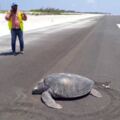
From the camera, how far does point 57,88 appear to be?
702 cm

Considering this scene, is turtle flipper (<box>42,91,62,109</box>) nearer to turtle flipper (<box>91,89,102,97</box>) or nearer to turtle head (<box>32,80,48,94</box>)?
turtle head (<box>32,80,48,94</box>)

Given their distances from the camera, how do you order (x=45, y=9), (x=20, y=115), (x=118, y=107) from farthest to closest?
1. (x=45, y=9)
2. (x=118, y=107)
3. (x=20, y=115)

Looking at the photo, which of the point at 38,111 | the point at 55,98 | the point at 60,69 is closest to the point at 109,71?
the point at 60,69

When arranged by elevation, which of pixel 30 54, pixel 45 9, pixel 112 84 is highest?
pixel 112 84

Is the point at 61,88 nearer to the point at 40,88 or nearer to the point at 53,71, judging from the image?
the point at 40,88

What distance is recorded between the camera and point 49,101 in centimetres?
685

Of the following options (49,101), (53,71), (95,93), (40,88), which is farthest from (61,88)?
(53,71)

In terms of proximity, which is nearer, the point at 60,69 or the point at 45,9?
the point at 60,69

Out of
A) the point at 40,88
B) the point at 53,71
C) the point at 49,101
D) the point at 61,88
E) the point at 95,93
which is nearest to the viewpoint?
the point at 49,101

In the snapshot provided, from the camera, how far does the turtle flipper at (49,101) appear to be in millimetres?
6754

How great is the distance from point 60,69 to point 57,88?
3.76m

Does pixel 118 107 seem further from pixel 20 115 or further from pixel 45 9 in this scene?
pixel 45 9

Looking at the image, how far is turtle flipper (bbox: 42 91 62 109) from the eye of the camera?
6.75 metres

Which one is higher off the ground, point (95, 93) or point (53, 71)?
point (95, 93)
